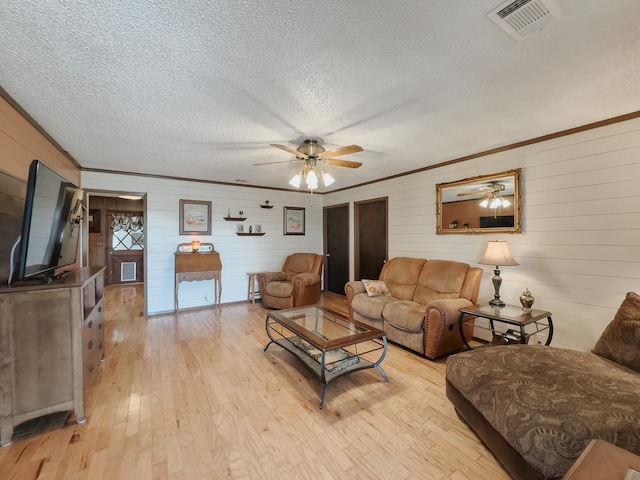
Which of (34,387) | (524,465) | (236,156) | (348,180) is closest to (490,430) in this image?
(524,465)

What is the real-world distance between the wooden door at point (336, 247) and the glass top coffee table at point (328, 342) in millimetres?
2725

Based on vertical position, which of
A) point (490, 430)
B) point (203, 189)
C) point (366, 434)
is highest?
point (203, 189)

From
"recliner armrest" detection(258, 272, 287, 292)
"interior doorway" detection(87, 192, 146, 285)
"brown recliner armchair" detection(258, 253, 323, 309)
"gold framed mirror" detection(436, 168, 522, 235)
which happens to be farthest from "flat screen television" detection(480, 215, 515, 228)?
"interior doorway" detection(87, 192, 146, 285)

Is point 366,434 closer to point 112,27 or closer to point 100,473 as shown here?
point 100,473

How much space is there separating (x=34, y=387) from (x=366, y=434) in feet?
7.30

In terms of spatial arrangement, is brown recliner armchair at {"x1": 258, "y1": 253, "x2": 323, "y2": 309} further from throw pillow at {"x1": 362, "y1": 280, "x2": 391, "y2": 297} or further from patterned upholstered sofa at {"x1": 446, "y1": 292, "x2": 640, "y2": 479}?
patterned upholstered sofa at {"x1": 446, "y1": 292, "x2": 640, "y2": 479}

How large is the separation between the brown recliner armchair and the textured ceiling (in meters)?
2.45

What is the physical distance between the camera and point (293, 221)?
5.98m

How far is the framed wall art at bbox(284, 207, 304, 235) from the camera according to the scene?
5879 mm

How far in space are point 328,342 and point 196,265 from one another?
3.19m

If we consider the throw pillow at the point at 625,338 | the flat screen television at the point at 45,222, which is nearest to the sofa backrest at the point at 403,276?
the throw pillow at the point at 625,338

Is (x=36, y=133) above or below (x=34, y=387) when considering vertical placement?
above

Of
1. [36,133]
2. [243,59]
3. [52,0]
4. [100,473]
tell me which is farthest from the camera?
[36,133]

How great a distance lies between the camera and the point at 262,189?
555cm
